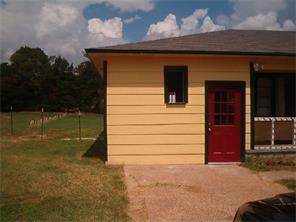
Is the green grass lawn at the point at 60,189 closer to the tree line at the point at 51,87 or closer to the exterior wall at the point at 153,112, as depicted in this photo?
the exterior wall at the point at 153,112

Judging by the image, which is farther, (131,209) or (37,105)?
(37,105)

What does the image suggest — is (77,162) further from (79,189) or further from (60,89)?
(60,89)

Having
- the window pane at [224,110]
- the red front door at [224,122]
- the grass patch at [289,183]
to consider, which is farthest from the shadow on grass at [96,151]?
the grass patch at [289,183]

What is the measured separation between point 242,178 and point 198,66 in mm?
Answer: 3544

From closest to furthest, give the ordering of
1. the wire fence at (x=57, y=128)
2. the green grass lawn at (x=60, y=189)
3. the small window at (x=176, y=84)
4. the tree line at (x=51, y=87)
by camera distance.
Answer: the green grass lawn at (x=60, y=189), the small window at (x=176, y=84), the wire fence at (x=57, y=128), the tree line at (x=51, y=87)

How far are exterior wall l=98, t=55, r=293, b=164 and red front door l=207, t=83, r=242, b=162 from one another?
24cm

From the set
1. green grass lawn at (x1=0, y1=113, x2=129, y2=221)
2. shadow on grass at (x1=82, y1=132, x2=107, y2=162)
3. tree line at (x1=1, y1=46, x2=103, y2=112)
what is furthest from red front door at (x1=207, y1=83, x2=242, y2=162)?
tree line at (x1=1, y1=46, x2=103, y2=112)

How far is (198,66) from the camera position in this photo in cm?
1191

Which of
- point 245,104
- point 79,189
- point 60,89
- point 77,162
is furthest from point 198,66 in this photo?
point 60,89

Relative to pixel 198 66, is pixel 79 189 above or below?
below

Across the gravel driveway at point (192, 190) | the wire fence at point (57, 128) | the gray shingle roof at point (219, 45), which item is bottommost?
the gravel driveway at point (192, 190)

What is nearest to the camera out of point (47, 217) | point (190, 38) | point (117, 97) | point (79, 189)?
point (47, 217)

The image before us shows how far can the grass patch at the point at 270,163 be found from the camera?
1111 centimetres

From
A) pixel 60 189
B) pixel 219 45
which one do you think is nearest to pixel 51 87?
pixel 219 45
